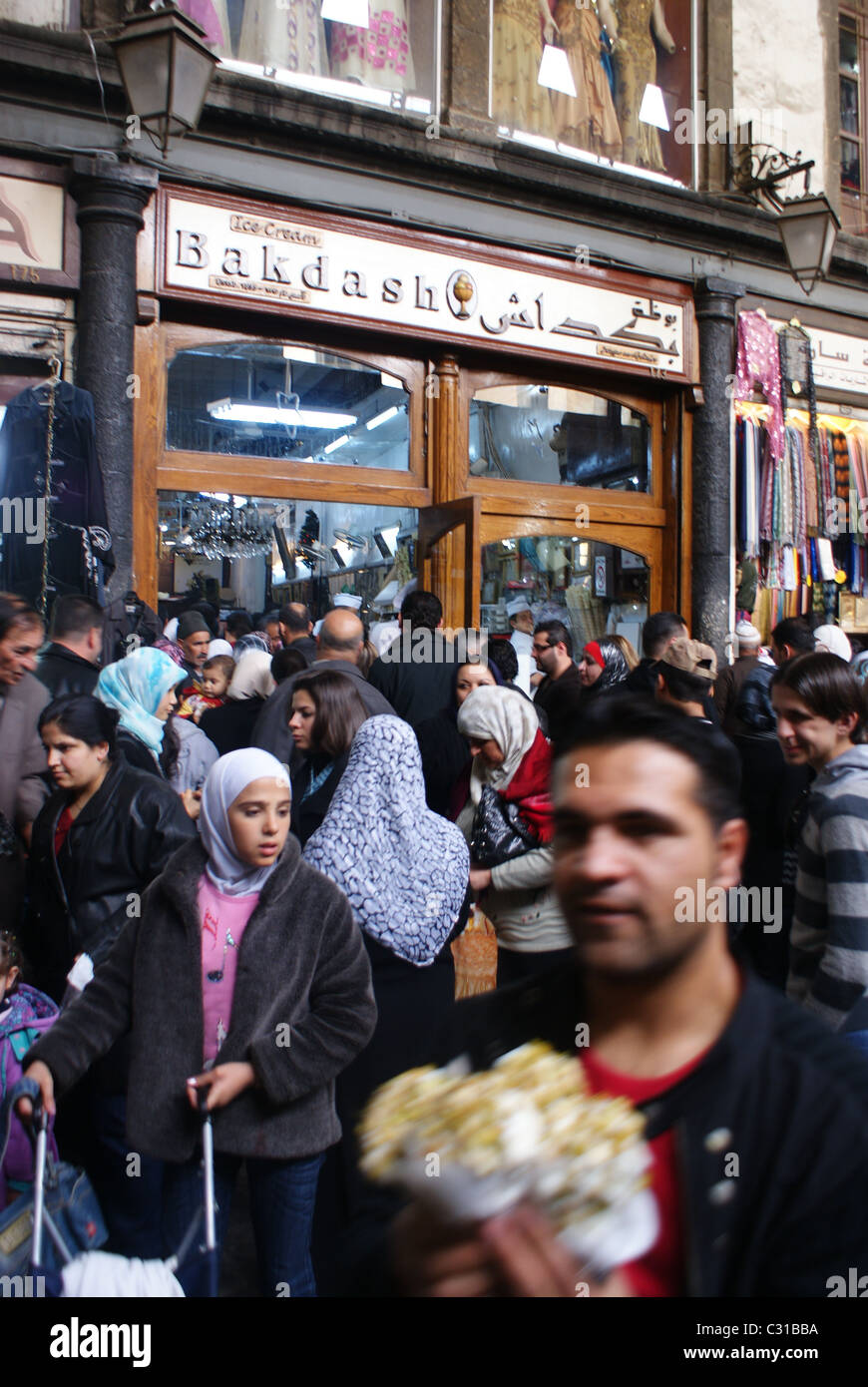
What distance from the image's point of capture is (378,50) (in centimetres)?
784

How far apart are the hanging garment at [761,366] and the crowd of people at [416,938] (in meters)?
4.28

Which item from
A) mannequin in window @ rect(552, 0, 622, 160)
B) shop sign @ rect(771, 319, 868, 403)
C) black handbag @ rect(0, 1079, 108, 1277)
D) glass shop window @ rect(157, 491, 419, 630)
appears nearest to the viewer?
black handbag @ rect(0, 1079, 108, 1277)

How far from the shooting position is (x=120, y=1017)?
2.70 m

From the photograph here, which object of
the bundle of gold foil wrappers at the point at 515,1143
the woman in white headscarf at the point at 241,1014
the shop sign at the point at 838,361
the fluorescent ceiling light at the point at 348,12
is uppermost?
the fluorescent ceiling light at the point at 348,12

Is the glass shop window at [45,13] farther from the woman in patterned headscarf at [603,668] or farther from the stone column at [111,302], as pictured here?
the woman in patterned headscarf at [603,668]

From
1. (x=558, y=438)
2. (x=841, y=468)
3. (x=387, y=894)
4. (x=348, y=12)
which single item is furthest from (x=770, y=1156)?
(x=841, y=468)

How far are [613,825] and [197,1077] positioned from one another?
172 cm

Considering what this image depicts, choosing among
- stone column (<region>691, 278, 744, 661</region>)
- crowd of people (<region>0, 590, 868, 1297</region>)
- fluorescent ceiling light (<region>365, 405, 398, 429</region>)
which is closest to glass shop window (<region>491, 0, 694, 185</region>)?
stone column (<region>691, 278, 744, 661</region>)

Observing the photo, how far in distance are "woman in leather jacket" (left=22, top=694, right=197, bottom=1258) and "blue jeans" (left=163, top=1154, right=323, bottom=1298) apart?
49 centimetres

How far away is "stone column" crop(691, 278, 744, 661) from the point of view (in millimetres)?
9203

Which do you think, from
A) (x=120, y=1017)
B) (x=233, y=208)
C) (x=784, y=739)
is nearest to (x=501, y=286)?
(x=233, y=208)

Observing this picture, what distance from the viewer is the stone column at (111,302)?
21.2 ft

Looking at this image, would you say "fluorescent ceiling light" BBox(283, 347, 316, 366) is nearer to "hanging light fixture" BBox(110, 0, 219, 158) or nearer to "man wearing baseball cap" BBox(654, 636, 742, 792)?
"hanging light fixture" BBox(110, 0, 219, 158)

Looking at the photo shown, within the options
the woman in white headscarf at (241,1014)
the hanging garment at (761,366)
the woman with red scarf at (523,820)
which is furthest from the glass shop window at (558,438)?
the woman in white headscarf at (241,1014)
